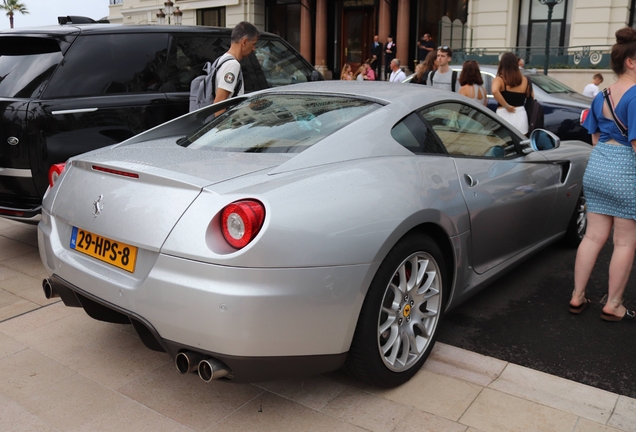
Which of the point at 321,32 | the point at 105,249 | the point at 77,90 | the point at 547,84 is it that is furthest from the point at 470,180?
the point at 321,32

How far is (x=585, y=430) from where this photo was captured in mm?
2660

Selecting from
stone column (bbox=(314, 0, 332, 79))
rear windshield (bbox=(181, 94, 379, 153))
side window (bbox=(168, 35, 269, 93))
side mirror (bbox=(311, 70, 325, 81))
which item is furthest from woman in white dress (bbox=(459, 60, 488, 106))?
stone column (bbox=(314, 0, 332, 79))

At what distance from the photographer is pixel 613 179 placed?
12.2 ft

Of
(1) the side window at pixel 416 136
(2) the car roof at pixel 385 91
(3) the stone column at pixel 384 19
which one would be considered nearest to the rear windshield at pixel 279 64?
(2) the car roof at pixel 385 91

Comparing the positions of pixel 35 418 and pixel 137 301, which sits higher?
pixel 137 301

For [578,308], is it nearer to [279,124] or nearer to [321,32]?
[279,124]

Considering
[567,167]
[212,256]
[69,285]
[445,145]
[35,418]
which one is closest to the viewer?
[212,256]

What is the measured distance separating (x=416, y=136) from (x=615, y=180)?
1.31 m

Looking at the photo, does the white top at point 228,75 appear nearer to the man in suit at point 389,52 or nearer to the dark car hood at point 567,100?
the dark car hood at point 567,100

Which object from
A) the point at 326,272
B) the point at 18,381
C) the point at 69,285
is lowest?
the point at 18,381

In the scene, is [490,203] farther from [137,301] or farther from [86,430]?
[86,430]

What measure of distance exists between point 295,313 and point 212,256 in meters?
0.40

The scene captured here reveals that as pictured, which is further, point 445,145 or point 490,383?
point 445,145

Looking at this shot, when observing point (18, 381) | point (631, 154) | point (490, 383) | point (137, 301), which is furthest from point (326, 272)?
point (631, 154)
